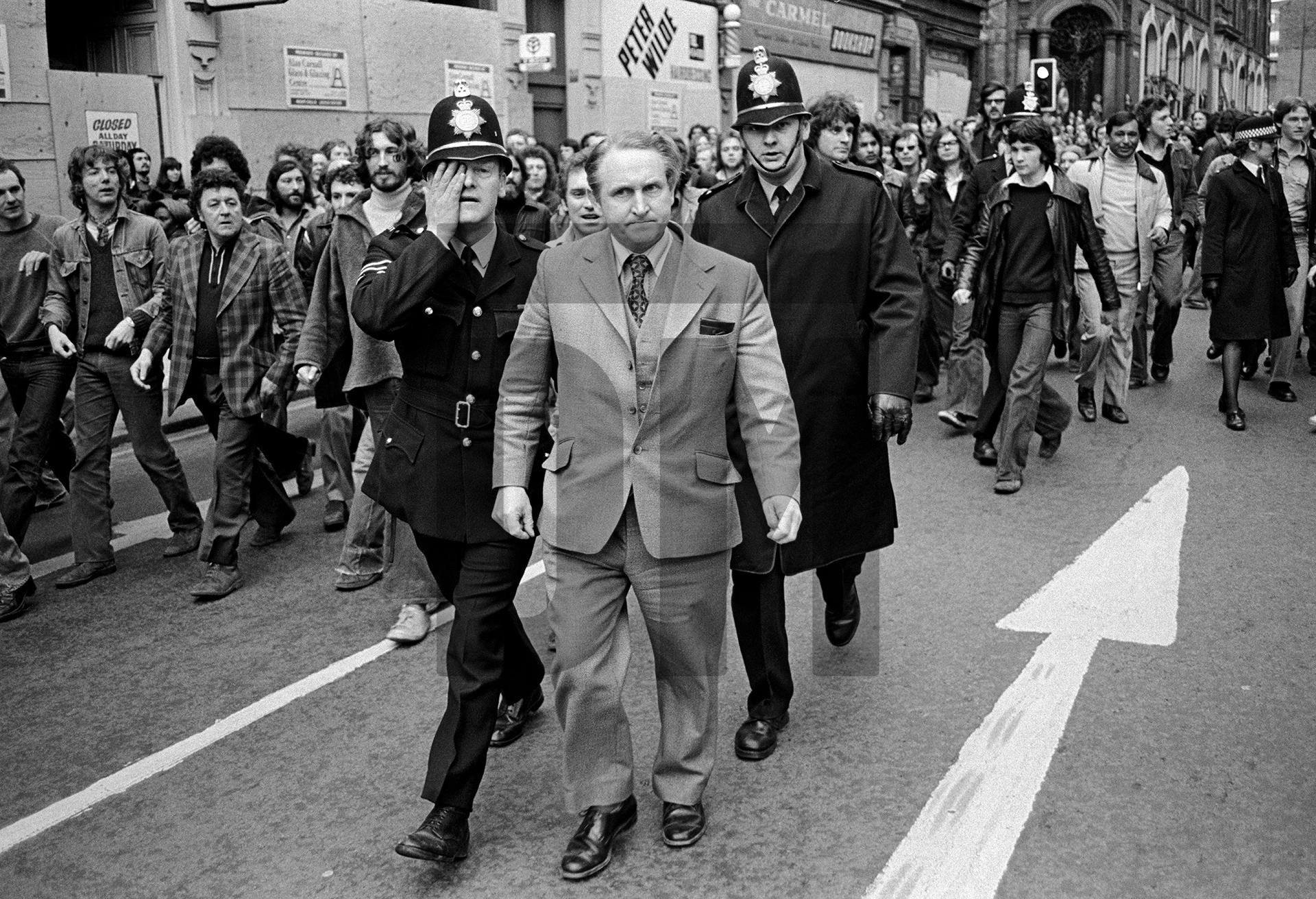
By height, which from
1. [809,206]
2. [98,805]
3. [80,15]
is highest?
[80,15]

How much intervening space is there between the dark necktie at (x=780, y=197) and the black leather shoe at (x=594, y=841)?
1861 mm

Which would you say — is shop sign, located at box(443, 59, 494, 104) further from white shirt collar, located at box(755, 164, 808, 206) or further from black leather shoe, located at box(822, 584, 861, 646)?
white shirt collar, located at box(755, 164, 808, 206)

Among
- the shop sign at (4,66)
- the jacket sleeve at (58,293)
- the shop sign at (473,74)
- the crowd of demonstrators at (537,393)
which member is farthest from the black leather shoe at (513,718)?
the shop sign at (473,74)

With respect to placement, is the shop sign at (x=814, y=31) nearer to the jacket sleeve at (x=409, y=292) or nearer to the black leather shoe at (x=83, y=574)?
the black leather shoe at (x=83, y=574)

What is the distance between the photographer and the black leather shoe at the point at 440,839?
357 centimetres

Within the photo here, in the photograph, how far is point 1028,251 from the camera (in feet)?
26.2

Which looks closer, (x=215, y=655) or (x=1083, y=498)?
(x=215, y=655)

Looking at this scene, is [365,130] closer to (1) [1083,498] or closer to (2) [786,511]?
(2) [786,511]

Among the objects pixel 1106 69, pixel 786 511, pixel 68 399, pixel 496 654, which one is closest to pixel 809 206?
pixel 786 511

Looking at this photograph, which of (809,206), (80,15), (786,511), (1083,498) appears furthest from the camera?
(80,15)

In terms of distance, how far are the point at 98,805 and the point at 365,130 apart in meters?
2.75

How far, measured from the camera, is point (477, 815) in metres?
4.02

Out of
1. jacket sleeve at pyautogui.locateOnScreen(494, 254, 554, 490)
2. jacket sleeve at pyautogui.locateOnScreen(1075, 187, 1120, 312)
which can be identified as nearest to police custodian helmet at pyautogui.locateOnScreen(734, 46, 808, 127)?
jacket sleeve at pyautogui.locateOnScreen(494, 254, 554, 490)

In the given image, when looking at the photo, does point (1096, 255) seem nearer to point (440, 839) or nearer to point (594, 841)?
point (594, 841)
